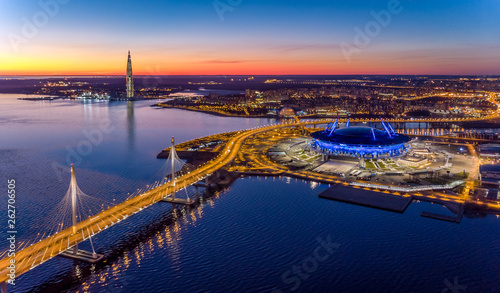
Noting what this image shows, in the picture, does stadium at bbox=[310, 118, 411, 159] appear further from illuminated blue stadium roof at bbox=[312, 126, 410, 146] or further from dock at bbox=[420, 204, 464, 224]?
dock at bbox=[420, 204, 464, 224]

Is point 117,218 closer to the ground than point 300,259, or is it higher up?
higher up

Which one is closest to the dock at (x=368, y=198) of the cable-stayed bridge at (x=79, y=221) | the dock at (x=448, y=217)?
the dock at (x=448, y=217)

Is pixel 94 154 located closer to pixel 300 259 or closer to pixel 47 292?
pixel 47 292

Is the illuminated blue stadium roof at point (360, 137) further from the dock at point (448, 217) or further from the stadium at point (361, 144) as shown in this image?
the dock at point (448, 217)

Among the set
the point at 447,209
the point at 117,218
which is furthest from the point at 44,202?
the point at 447,209

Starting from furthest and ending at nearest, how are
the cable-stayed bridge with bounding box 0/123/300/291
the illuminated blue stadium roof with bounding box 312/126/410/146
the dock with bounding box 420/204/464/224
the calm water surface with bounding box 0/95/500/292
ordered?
the illuminated blue stadium roof with bounding box 312/126/410/146 → the dock with bounding box 420/204/464/224 → the calm water surface with bounding box 0/95/500/292 → the cable-stayed bridge with bounding box 0/123/300/291

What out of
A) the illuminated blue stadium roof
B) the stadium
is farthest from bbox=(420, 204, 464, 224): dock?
the illuminated blue stadium roof

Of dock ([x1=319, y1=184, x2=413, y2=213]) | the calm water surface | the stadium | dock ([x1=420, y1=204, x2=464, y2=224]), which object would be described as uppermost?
the stadium
